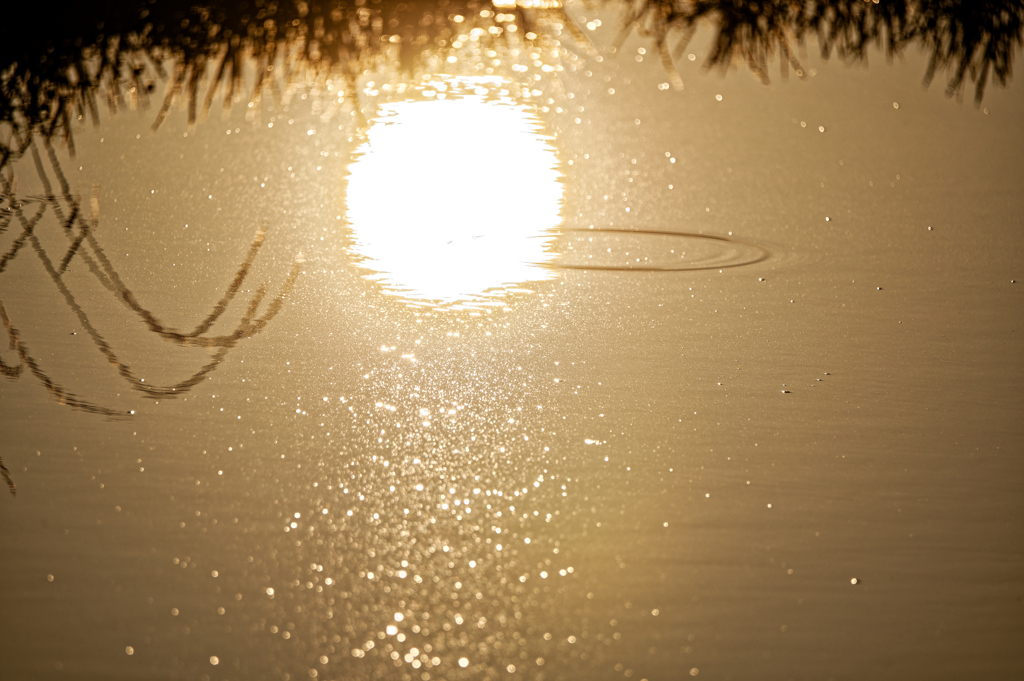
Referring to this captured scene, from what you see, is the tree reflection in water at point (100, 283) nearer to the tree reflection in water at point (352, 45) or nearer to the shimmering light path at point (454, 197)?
the tree reflection in water at point (352, 45)

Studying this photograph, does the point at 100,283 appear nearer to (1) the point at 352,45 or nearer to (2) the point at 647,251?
(2) the point at 647,251

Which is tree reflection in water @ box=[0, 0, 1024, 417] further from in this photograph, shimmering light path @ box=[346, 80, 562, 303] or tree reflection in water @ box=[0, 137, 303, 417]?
shimmering light path @ box=[346, 80, 562, 303]

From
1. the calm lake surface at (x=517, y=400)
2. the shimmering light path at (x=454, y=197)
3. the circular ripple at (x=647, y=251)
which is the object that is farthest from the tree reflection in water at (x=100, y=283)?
the circular ripple at (x=647, y=251)

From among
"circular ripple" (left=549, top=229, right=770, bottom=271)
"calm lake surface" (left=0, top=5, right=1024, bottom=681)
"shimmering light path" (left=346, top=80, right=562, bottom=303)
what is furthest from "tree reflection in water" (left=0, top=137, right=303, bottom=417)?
"circular ripple" (left=549, top=229, right=770, bottom=271)

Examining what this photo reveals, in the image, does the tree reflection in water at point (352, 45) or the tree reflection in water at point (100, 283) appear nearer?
the tree reflection in water at point (100, 283)

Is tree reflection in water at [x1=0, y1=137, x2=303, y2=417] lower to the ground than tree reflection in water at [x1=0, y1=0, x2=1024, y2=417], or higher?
lower

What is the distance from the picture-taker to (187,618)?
3.41 ft

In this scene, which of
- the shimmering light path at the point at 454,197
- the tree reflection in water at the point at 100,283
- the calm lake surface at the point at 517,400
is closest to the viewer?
the calm lake surface at the point at 517,400

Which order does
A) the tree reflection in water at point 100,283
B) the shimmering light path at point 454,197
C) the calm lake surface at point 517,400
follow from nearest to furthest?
the calm lake surface at point 517,400 < the tree reflection in water at point 100,283 < the shimmering light path at point 454,197

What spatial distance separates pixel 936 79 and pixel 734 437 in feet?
5.36

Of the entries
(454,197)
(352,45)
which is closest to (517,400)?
(454,197)

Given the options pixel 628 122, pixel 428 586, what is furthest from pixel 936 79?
pixel 428 586

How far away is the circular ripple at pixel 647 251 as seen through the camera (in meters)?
1.79

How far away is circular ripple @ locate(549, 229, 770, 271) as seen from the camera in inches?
70.5
